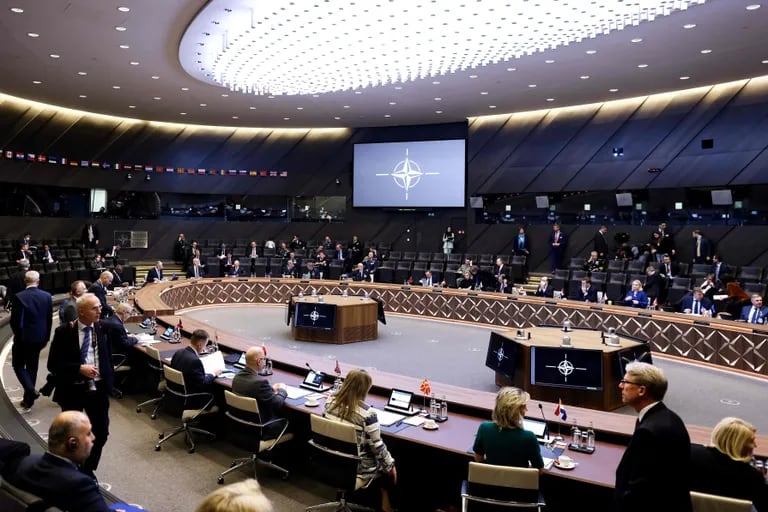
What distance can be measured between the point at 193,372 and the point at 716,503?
423 centimetres

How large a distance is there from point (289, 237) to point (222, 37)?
11883mm

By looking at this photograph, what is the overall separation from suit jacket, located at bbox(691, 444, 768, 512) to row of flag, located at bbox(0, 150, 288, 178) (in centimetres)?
1994

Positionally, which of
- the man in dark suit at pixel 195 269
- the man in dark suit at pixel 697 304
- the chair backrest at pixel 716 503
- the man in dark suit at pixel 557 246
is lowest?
the chair backrest at pixel 716 503

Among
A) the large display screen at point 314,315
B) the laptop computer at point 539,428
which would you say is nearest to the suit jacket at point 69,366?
the laptop computer at point 539,428

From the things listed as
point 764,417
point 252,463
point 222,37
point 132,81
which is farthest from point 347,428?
point 132,81

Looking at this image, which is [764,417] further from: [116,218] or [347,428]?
[116,218]

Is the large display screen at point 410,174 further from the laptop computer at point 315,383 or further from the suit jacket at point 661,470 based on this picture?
the suit jacket at point 661,470

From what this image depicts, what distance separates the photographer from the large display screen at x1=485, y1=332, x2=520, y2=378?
24.3 feet

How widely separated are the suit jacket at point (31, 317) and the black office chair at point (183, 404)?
6.27 ft

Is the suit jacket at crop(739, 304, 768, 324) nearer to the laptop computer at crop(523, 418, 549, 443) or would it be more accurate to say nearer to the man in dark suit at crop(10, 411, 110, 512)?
the laptop computer at crop(523, 418, 549, 443)

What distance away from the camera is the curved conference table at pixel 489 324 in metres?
3.88

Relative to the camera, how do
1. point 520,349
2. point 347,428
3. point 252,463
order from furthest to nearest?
point 520,349 < point 252,463 < point 347,428

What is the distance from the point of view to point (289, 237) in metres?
21.5

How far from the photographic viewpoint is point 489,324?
12.6 m
